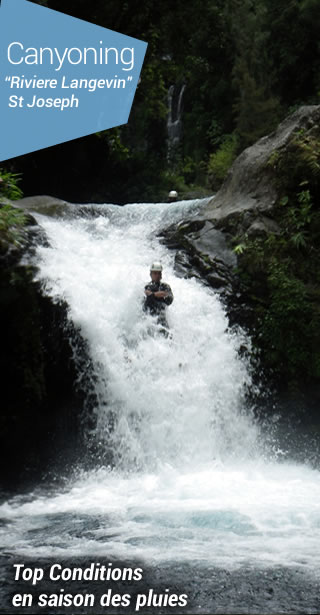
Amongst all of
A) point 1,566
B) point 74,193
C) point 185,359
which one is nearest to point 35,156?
point 74,193

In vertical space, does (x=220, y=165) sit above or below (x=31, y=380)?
above

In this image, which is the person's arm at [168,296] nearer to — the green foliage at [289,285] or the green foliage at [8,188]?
the green foliage at [289,285]

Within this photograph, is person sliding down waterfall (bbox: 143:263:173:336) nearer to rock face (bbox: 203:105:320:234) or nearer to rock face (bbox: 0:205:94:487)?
rock face (bbox: 0:205:94:487)

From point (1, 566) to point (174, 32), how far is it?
18846 mm

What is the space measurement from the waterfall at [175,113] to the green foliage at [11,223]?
22188mm

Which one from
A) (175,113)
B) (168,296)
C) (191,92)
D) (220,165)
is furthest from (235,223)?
(191,92)

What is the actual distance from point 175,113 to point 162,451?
25889 millimetres

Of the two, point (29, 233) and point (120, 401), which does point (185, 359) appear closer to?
point (120, 401)

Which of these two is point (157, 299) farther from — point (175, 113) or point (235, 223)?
point (175, 113)

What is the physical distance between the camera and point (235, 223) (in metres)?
10.5

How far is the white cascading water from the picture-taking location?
16.6 ft

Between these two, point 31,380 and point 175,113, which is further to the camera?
point 175,113

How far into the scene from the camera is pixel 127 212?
1374 centimetres

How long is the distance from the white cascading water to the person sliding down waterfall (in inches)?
5.7
